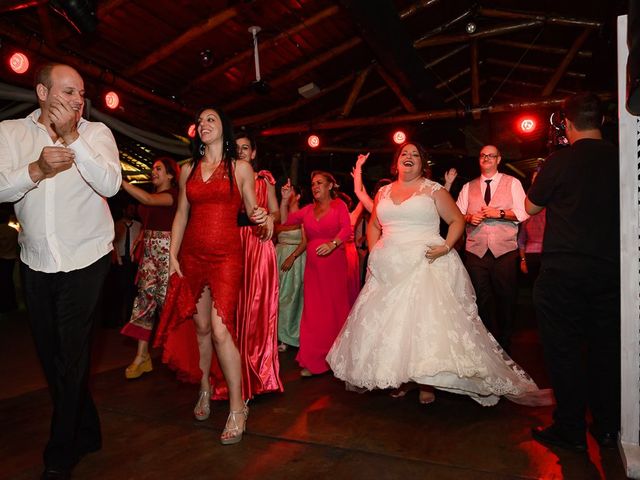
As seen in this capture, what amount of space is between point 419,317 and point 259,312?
1100mm

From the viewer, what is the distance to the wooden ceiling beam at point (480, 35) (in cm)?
749

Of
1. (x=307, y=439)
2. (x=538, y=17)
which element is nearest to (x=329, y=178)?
(x=307, y=439)

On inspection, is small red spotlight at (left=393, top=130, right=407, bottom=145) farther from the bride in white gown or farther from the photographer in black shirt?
the photographer in black shirt

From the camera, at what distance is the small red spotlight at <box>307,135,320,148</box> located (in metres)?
9.36

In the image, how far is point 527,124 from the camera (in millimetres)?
8297

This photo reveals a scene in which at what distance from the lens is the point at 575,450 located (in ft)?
8.12

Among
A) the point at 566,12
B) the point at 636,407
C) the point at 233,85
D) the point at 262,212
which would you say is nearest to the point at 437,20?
the point at 566,12

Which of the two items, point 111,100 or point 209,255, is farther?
point 111,100

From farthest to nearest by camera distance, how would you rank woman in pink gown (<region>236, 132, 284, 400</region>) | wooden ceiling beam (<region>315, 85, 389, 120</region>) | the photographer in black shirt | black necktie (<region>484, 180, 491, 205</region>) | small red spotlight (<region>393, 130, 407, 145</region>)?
wooden ceiling beam (<region>315, 85, 389, 120</region>), small red spotlight (<region>393, 130, 407, 145</region>), black necktie (<region>484, 180, 491, 205</region>), woman in pink gown (<region>236, 132, 284, 400</region>), the photographer in black shirt

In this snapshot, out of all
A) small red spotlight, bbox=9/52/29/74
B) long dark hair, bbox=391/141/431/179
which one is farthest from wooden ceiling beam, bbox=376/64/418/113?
small red spotlight, bbox=9/52/29/74

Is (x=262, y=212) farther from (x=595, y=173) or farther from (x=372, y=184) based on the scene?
(x=372, y=184)

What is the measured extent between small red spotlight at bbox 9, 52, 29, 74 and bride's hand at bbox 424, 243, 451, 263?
444 cm

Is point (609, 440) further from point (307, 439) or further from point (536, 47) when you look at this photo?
point (536, 47)

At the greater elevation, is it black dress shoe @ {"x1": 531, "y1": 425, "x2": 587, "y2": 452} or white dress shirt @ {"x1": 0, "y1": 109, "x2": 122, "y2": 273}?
white dress shirt @ {"x1": 0, "y1": 109, "x2": 122, "y2": 273}
